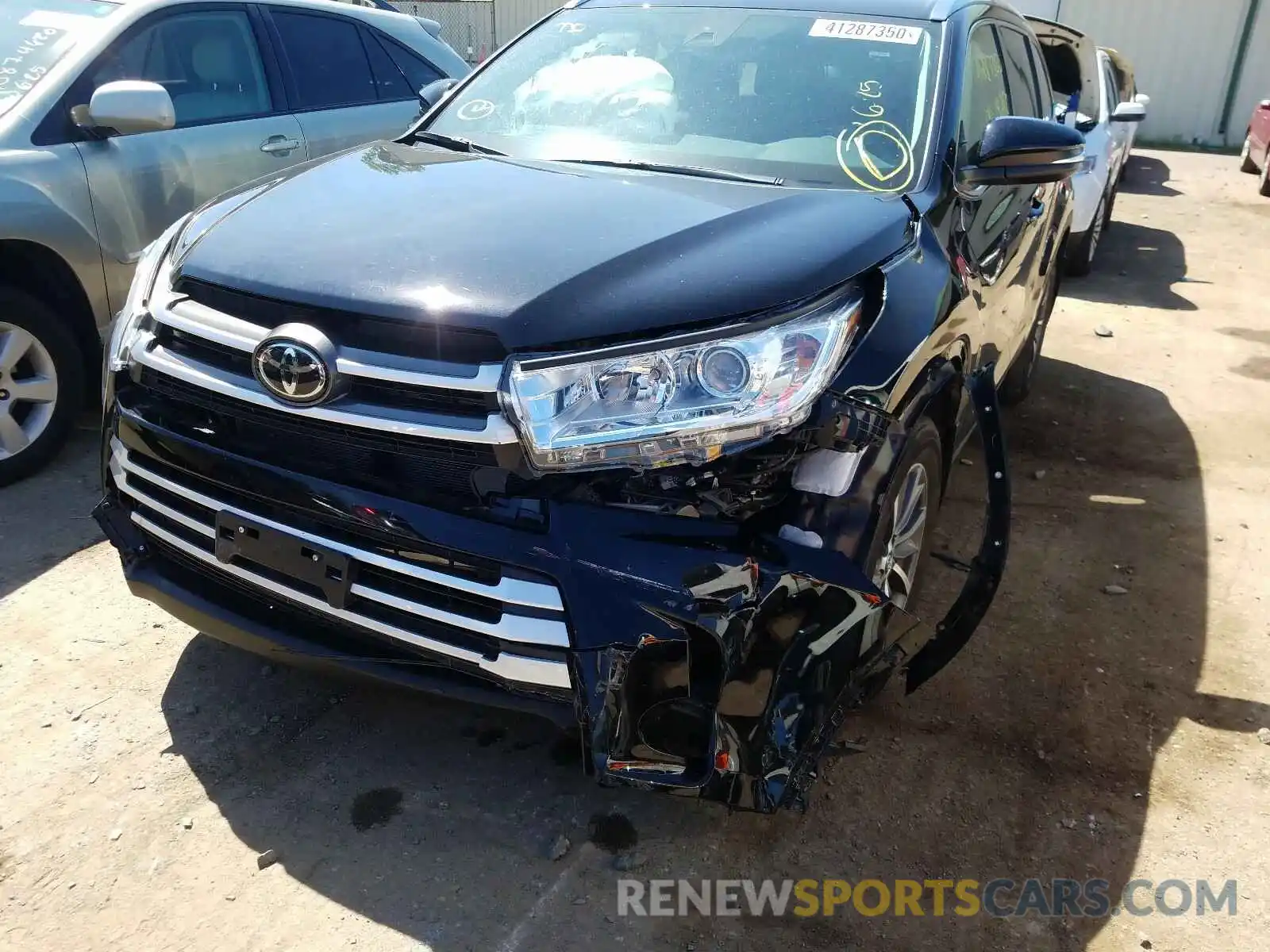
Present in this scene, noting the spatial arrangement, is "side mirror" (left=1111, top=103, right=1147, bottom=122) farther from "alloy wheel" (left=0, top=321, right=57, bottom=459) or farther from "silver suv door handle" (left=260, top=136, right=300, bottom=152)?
"alloy wheel" (left=0, top=321, right=57, bottom=459)

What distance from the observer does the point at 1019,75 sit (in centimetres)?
408

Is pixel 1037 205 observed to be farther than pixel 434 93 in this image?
Yes

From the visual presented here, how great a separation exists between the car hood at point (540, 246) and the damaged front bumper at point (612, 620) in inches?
14.8

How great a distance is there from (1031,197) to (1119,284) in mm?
5059

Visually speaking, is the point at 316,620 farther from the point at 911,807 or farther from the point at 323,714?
the point at 911,807

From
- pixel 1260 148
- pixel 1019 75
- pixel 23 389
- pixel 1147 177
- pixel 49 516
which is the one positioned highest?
pixel 1019 75

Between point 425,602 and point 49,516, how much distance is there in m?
2.29

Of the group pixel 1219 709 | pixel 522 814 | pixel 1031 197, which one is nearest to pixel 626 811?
pixel 522 814

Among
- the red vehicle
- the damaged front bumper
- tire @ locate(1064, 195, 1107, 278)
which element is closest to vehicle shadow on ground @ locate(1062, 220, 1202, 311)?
tire @ locate(1064, 195, 1107, 278)

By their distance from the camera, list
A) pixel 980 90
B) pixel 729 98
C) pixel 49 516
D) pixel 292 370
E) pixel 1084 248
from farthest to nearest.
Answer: pixel 1084 248
pixel 49 516
pixel 980 90
pixel 729 98
pixel 292 370

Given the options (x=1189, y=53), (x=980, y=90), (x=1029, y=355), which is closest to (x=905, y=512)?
(x=980, y=90)

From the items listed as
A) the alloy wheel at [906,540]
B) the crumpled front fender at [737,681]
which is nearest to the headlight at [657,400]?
the crumpled front fender at [737,681]

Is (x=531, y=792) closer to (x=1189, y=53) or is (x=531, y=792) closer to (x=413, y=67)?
(x=413, y=67)

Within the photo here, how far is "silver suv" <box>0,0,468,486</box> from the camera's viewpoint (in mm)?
3711
